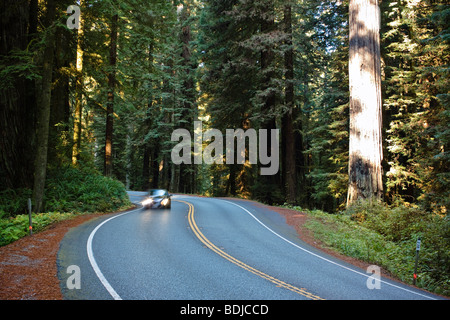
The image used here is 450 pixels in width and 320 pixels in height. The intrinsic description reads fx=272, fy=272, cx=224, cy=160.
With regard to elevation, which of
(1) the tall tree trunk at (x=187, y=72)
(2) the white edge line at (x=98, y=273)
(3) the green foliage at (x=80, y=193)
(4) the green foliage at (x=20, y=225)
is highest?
(1) the tall tree trunk at (x=187, y=72)

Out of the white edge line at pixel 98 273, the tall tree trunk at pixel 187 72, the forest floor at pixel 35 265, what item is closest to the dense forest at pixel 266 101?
the forest floor at pixel 35 265

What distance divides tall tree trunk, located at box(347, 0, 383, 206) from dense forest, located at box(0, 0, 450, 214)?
0.06m

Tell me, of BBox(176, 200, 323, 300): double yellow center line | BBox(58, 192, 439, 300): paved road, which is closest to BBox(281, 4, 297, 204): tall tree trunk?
BBox(58, 192, 439, 300): paved road

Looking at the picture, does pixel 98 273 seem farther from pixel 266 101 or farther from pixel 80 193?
pixel 266 101

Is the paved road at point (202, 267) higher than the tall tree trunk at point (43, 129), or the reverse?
the tall tree trunk at point (43, 129)

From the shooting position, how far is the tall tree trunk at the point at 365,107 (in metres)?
13.3

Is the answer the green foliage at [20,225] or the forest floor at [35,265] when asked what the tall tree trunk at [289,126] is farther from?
the green foliage at [20,225]

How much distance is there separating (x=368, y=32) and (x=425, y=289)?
11775 mm

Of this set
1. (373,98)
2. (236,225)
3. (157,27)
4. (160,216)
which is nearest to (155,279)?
(236,225)

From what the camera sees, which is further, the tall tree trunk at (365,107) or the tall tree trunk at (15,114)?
the tall tree trunk at (365,107)

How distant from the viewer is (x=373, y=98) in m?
13.5

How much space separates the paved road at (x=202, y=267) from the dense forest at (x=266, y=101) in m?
2.38

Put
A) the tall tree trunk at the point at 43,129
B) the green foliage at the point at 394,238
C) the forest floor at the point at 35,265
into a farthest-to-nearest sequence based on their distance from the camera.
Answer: the tall tree trunk at the point at 43,129 → the green foliage at the point at 394,238 → the forest floor at the point at 35,265
